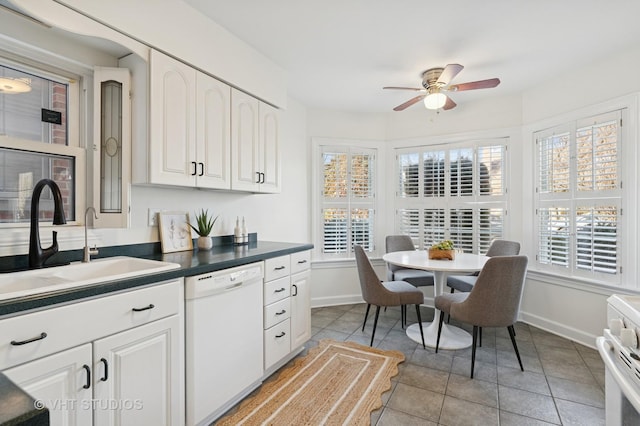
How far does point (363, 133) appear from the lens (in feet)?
14.1

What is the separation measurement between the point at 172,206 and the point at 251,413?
152 cm

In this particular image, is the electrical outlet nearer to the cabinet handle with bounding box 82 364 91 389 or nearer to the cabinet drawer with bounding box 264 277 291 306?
the cabinet drawer with bounding box 264 277 291 306

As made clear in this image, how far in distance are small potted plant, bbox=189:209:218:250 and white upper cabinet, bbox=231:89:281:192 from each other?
0.38 meters

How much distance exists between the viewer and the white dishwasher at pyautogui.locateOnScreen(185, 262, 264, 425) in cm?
172

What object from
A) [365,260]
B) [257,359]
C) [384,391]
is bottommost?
[384,391]

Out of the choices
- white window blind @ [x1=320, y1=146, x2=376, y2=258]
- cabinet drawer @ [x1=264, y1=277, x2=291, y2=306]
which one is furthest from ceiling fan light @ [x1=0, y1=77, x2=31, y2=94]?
white window blind @ [x1=320, y1=146, x2=376, y2=258]

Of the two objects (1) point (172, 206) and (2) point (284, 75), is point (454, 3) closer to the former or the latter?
(2) point (284, 75)

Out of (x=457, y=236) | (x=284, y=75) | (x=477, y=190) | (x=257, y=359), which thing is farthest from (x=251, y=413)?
(x=477, y=190)

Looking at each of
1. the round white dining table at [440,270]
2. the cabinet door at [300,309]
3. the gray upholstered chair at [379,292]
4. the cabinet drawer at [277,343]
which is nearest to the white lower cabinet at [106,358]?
the cabinet drawer at [277,343]

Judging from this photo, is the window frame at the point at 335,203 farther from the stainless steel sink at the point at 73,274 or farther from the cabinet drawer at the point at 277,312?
the stainless steel sink at the point at 73,274

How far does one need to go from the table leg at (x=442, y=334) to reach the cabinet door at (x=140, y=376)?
218cm

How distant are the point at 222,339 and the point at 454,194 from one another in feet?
10.7

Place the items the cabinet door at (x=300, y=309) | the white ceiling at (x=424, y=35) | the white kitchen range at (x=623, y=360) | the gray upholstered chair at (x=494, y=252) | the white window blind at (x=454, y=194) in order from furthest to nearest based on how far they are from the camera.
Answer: the white window blind at (x=454, y=194)
the gray upholstered chair at (x=494, y=252)
the cabinet door at (x=300, y=309)
the white ceiling at (x=424, y=35)
the white kitchen range at (x=623, y=360)

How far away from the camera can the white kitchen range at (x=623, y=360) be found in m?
0.86
